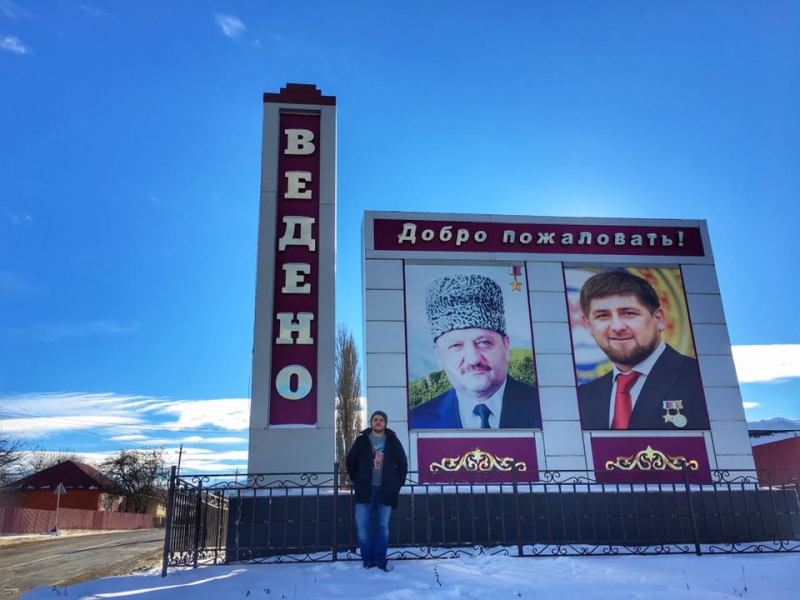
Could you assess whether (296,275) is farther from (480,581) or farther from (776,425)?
(776,425)

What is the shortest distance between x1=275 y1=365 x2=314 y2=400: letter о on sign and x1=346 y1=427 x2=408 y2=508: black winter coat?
2.48 metres

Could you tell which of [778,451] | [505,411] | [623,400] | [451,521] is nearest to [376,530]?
[451,521]

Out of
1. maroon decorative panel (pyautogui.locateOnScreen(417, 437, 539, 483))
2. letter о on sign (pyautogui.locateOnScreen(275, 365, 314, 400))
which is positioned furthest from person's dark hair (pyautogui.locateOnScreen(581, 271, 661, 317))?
letter о on sign (pyautogui.locateOnScreen(275, 365, 314, 400))

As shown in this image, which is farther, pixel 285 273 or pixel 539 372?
pixel 539 372

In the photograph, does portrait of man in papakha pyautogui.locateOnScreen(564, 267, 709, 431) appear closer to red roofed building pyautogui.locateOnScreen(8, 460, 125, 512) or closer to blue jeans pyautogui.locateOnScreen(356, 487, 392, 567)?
blue jeans pyautogui.locateOnScreen(356, 487, 392, 567)

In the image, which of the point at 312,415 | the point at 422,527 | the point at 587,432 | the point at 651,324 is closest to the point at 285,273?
the point at 312,415

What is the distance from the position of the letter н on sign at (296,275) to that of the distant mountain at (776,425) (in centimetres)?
2178

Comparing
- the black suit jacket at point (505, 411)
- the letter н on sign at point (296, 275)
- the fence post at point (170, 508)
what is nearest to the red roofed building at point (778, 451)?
the black suit jacket at point (505, 411)

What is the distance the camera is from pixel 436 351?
443 inches

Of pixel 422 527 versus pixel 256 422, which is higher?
pixel 256 422

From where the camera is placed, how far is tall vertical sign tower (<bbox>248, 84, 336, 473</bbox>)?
27.0 ft

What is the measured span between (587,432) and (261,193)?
7.39m

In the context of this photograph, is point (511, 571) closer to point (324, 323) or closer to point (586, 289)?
point (324, 323)

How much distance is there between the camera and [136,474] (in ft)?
163
